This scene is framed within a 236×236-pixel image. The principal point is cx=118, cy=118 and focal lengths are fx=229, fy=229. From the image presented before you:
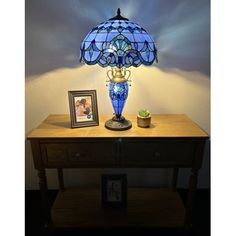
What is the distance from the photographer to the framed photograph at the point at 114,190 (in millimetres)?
1526

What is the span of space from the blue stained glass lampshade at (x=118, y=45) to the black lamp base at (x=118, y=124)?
33 centimetres

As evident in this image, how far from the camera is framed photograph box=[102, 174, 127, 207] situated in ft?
A: 5.01

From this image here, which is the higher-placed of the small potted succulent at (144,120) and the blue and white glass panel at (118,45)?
the blue and white glass panel at (118,45)

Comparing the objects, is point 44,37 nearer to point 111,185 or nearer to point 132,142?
point 132,142

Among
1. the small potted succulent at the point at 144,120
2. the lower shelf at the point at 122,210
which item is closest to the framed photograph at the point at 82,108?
the small potted succulent at the point at 144,120

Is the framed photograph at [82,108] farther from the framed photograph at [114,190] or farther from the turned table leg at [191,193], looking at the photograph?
the turned table leg at [191,193]

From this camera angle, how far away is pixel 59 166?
4.14 ft

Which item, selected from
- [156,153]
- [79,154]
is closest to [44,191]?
[79,154]

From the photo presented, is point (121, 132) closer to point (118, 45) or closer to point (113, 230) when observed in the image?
point (118, 45)

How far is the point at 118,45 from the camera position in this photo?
1.14 meters

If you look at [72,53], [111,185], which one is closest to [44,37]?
[72,53]

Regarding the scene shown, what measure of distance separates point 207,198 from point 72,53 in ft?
4.85

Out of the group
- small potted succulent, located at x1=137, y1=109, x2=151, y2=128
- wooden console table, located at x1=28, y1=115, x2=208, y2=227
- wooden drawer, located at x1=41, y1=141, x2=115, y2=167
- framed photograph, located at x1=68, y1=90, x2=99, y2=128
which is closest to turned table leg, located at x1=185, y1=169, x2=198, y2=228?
wooden console table, located at x1=28, y1=115, x2=208, y2=227

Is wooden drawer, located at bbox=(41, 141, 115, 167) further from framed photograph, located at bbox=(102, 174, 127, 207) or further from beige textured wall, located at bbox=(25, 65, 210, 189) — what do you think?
beige textured wall, located at bbox=(25, 65, 210, 189)
